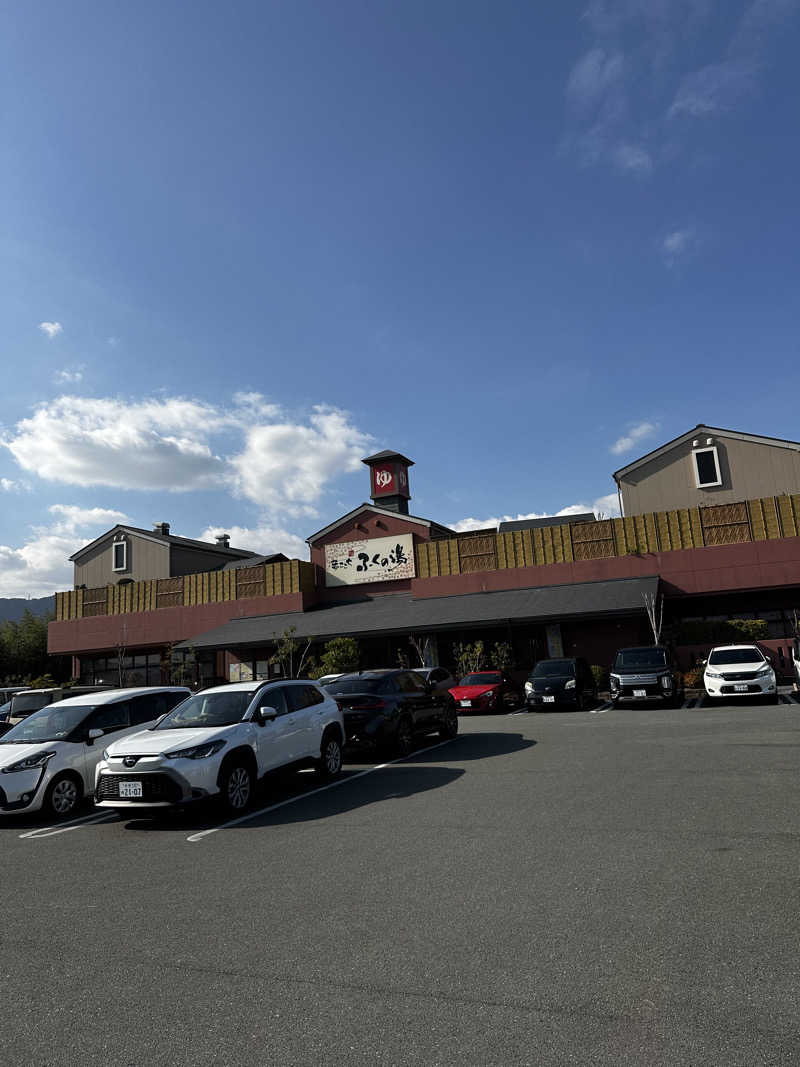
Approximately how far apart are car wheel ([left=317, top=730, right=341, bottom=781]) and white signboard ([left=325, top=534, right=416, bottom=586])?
24.9 meters

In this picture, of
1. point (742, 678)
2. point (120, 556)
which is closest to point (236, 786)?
point (742, 678)

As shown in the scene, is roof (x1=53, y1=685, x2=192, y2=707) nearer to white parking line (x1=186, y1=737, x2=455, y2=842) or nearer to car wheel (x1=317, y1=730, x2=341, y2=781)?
car wheel (x1=317, y1=730, x2=341, y2=781)

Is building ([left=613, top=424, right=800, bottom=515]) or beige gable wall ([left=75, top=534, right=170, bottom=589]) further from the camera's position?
beige gable wall ([left=75, top=534, right=170, bottom=589])

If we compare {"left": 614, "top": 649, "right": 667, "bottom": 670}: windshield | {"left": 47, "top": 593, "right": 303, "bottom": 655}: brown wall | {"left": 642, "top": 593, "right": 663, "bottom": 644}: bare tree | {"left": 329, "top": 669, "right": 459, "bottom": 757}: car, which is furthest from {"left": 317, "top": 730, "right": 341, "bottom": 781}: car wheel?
{"left": 47, "top": 593, "right": 303, "bottom": 655}: brown wall

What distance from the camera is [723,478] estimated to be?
109 ft

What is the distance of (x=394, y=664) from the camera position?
33.8m

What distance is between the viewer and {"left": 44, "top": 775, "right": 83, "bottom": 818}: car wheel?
9.97 m

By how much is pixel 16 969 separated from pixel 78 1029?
3.83 ft

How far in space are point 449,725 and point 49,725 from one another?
317 inches

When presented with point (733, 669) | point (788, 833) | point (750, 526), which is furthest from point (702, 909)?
point (750, 526)

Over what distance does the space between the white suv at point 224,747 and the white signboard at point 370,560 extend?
82.3ft

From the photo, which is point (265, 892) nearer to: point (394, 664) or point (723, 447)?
point (394, 664)

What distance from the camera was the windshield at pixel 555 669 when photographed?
71.8 feet

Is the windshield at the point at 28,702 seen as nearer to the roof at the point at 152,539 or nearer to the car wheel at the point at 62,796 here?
the car wheel at the point at 62,796
